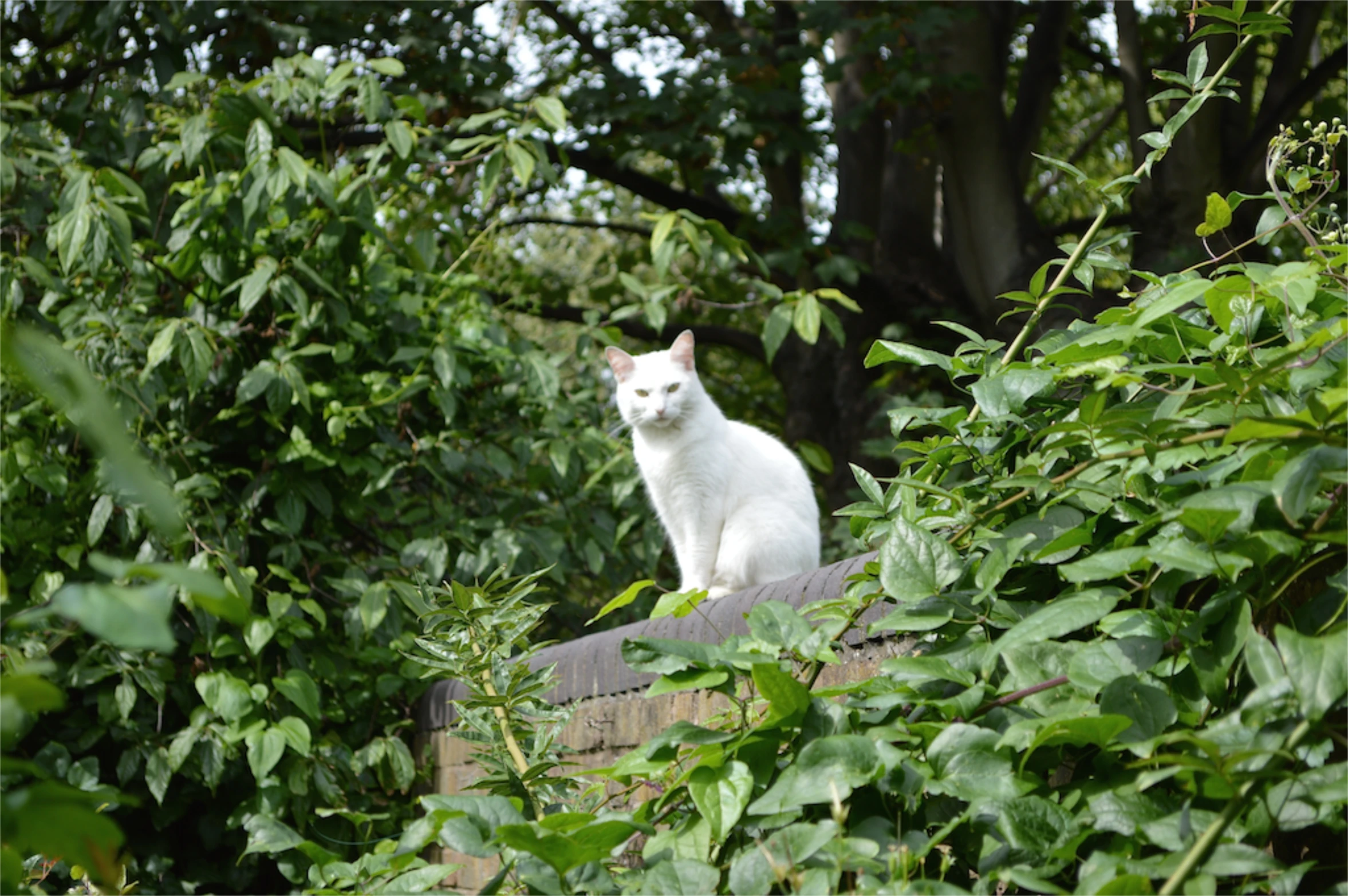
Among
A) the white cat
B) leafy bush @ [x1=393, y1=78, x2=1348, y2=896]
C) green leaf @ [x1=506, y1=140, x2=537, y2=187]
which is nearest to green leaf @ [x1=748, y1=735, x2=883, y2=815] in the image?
leafy bush @ [x1=393, y1=78, x2=1348, y2=896]

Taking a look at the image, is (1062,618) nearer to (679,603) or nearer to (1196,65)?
(679,603)

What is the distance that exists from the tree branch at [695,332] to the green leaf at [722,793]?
7.42 metres

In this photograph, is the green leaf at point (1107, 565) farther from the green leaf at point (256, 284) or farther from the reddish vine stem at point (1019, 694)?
the green leaf at point (256, 284)

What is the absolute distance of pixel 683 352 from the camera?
12.0 feet

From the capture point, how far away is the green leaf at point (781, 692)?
1.02 meters

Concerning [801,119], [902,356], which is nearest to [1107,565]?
[902,356]

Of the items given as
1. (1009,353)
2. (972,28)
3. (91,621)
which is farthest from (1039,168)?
(91,621)

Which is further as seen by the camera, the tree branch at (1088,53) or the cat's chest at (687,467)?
the tree branch at (1088,53)

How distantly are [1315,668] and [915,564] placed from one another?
389mm

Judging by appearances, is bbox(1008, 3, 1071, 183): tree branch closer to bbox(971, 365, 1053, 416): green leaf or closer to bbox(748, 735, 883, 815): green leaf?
bbox(971, 365, 1053, 416): green leaf

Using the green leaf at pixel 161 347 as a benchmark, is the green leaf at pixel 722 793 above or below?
below

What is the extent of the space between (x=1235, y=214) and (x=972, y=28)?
2.07 meters

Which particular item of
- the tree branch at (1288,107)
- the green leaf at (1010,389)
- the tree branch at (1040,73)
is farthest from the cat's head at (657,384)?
the tree branch at (1040,73)

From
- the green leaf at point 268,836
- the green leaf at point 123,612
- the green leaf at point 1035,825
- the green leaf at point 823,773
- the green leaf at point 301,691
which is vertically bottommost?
the green leaf at point 301,691
